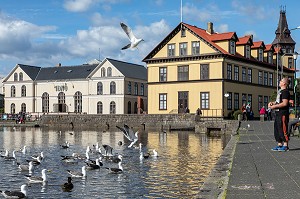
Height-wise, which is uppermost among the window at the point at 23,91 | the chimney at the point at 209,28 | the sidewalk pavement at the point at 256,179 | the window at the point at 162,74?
the chimney at the point at 209,28

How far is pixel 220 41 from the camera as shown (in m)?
58.0

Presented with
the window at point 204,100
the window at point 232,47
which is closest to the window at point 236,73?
the window at point 232,47

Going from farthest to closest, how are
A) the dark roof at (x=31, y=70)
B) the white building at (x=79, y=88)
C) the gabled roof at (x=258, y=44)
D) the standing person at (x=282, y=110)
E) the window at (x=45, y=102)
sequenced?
the dark roof at (x=31, y=70), the window at (x=45, y=102), the white building at (x=79, y=88), the gabled roof at (x=258, y=44), the standing person at (x=282, y=110)

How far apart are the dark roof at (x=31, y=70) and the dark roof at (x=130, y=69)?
19647mm

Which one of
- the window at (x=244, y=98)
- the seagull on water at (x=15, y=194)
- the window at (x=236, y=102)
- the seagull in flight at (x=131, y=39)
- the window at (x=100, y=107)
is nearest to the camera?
the seagull on water at (x=15, y=194)

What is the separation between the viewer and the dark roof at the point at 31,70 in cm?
9272

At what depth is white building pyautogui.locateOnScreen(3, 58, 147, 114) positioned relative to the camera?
8238 centimetres

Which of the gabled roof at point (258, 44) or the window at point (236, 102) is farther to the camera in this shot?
the gabled roof at point (258, 44)

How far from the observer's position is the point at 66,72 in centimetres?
9081

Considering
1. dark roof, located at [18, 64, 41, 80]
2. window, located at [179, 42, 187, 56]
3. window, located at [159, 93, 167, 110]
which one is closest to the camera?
window, located at [179, 42, 187, 56]

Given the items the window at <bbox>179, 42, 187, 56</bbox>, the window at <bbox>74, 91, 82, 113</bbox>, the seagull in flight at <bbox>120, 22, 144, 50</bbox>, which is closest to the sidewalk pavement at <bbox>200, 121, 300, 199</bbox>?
the seagull in flight at <bbox>120, 22, 144, 50</bbox>

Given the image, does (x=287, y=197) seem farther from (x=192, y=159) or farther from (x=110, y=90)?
(x=110, y=90)

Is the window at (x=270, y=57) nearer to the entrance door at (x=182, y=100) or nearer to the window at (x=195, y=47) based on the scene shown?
the window at (x=195, y=47)

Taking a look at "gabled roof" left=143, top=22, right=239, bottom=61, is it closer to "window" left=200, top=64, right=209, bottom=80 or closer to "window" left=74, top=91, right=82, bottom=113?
"window" left=200, top=64, right=209, bottom=80
